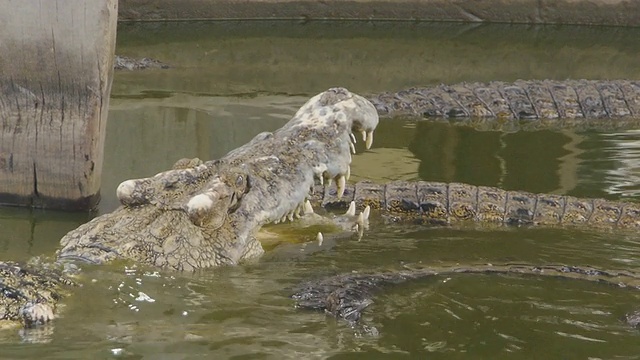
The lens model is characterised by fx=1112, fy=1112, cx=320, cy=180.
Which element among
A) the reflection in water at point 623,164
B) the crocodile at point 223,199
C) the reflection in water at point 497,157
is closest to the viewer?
the crocodile at point 223,199

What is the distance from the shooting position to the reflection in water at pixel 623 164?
6621 mm

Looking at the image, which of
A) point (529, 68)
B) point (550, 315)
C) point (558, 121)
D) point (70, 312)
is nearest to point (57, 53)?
point (70, 312)

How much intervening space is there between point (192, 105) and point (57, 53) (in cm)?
373

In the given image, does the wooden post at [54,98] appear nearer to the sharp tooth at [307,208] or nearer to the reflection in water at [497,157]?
the sharp tooth at [307,208]

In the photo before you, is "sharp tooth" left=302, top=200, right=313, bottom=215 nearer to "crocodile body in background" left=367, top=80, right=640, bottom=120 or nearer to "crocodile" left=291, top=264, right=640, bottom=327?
"crocodile" left=291, top=264, right=640, bottom=327

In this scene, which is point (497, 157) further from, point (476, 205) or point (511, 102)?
point (511, 102)

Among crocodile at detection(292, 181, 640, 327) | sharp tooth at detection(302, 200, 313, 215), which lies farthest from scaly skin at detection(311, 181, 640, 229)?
sharp tooth at detection(302, 200, 313, 215)

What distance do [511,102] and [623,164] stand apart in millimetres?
2473

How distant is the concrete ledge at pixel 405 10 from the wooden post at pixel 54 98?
963 cm

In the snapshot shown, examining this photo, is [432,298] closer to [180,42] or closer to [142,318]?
[142,318]

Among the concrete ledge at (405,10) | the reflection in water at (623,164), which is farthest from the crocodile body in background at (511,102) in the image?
the concrete ledge at (405,10)

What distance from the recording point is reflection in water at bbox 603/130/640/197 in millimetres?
6621

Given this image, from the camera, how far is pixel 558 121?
367 inches

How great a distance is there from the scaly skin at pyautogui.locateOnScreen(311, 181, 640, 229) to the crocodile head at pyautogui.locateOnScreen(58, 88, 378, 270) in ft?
3.12
